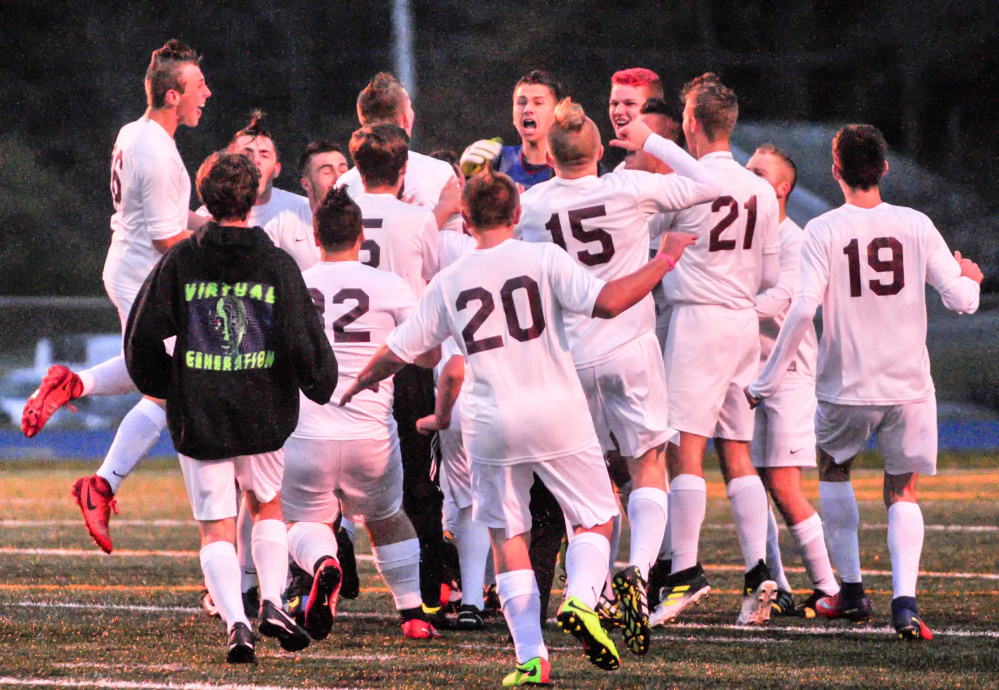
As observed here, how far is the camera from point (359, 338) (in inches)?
220

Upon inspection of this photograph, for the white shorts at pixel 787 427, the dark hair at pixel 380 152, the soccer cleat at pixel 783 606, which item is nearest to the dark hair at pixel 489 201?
the dark hair at pixel 380 152

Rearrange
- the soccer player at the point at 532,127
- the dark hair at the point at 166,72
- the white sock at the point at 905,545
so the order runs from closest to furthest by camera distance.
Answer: the white sock at the point at 905,545 < the dark hair at the point at 166,72 < the soccer player at the point at 532,127

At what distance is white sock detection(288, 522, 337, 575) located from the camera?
17.7 ft

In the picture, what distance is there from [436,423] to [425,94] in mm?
13574

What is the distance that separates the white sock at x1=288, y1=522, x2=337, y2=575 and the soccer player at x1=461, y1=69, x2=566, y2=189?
197cm

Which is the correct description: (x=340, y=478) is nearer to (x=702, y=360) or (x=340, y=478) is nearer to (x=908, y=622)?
(x=702, y=360)

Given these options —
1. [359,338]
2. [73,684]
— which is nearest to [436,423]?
[359,338]

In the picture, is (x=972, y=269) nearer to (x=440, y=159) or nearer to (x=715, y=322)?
(x=715, y=322)

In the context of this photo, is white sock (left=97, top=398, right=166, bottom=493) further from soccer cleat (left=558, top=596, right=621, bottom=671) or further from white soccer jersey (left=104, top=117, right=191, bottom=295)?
soccer cleat (left=558, top=596, right=621, bottom=671)

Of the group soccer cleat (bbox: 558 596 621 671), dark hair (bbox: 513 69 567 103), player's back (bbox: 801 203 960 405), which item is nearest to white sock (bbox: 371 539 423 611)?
soccer cleat (bbox: 558 596 621 671)

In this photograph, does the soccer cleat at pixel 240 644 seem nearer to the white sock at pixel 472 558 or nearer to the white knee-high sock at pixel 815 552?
the white sock at pixel 472 558

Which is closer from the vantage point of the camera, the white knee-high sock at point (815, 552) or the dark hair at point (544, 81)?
the white knee-high sock at point (815, 552)

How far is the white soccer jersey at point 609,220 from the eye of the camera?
17.9ft

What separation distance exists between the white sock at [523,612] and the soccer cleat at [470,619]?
4.18ft
